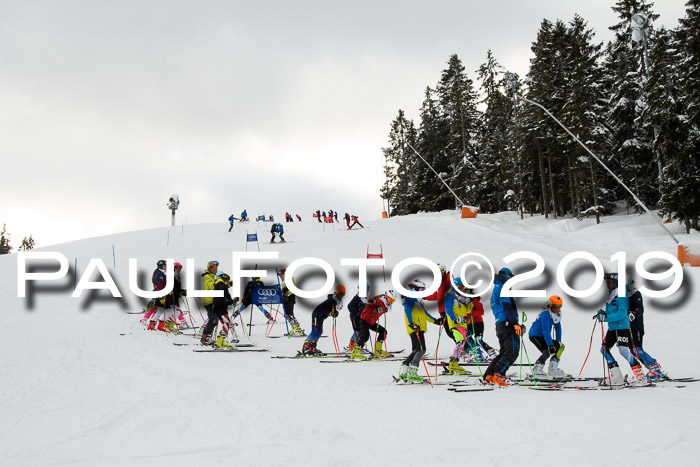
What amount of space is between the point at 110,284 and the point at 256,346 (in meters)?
9.03

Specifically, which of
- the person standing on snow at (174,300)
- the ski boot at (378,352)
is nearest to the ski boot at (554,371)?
the ski boot at (378,352)

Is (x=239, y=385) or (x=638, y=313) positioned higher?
(x=638, y=313)

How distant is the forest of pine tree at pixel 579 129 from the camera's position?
79.8 feet

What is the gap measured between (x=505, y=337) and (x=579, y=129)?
93.9 feet

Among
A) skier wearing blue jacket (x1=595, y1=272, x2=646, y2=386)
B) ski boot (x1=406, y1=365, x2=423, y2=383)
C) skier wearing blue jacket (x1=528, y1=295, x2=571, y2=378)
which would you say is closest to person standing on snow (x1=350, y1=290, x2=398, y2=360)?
ski boot (x1=406, y1=365, x2=423, y2=383)

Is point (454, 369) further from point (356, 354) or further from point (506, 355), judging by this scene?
point (356, 354)

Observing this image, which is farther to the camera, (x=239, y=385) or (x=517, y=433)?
(x=239, y=385)

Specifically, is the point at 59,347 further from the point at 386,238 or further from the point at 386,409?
the point at 386,238

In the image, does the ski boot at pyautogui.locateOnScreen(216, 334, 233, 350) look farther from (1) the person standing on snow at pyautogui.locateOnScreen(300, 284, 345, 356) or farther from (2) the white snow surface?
(1) the person standing on snow at pyautogui.locateOnScreen(300, 284, 345, 356)

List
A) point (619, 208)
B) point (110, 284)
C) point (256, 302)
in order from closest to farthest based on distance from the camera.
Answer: point (256, 302)
point (110, 284)
point (619, 208)

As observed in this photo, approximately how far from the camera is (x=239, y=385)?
7.37 meters

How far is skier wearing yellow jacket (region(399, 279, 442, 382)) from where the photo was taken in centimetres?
784

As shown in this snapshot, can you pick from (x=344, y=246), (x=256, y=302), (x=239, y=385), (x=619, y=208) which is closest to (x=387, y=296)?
(x=239, y=385)

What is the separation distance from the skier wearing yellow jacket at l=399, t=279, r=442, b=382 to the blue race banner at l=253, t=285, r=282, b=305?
684 cm
